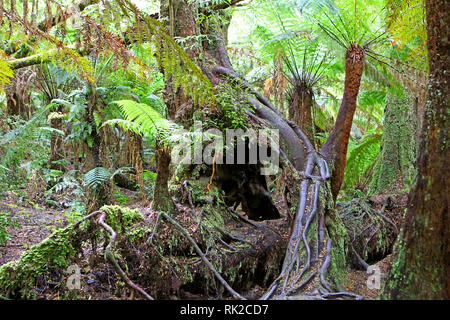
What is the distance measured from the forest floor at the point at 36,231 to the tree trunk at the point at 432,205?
3.50 ft

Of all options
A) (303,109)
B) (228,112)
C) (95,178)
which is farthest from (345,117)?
(95,178)

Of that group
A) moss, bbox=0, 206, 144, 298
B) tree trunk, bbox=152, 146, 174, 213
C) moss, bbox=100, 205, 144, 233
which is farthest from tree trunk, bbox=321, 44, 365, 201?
moss, bbox=0, 206, 144, 298

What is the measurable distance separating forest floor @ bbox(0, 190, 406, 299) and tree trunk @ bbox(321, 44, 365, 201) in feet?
3.83

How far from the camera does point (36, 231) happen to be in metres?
4.52

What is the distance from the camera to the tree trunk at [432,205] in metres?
1.81

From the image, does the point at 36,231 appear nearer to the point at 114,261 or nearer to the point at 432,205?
the point at 114,261

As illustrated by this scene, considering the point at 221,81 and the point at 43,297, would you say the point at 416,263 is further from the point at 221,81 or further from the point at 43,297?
the point at 221,81

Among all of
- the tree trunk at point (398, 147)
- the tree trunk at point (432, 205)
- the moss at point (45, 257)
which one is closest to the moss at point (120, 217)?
the moss at point (45, 257)

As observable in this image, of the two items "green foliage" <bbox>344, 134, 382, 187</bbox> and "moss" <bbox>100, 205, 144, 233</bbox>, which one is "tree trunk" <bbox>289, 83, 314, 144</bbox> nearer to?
"green foliage" <bbox>344, 134, 382, 187</bbox>

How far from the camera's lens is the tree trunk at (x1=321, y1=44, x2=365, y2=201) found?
400 centimetres

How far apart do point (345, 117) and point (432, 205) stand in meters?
2.41

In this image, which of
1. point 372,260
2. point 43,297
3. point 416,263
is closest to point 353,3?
point 372,260

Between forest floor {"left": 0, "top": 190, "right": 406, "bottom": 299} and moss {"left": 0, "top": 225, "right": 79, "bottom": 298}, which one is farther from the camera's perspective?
forest floor {"left": 0, "top": 190, "right": 406, "bottom": 299}

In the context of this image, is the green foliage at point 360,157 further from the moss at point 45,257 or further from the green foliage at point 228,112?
the moss at point 45,257
